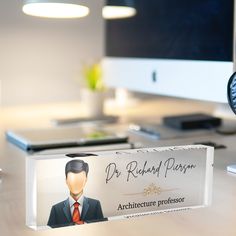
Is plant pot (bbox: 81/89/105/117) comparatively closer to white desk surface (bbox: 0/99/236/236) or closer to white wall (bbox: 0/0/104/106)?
white wall (bbox: 0/0/104/106)

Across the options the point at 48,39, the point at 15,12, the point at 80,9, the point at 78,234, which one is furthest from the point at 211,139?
the point at 48,39

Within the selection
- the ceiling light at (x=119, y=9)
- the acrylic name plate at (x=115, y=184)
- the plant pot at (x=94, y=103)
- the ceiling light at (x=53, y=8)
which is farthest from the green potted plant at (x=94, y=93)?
the acrylic name plate at (x=115, y=184)

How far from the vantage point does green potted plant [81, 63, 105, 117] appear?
1.68 metres

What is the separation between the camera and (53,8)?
3.85 feet

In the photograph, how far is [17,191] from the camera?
85 cm

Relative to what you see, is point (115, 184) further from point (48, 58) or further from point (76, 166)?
point (48, 58)

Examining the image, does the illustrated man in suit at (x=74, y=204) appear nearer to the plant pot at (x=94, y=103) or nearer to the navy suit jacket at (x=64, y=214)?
the navy suit jacket at (x=64, y=214)

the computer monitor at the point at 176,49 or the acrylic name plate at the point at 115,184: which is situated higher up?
the computer monitor at the point at 176,49

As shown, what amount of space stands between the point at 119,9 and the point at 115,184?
3.52 ft

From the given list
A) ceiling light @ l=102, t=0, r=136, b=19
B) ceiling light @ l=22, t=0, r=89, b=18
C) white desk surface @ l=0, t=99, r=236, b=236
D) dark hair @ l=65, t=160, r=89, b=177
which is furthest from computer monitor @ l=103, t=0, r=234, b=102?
dark hair @ l=65, t=160, r=89, b=177

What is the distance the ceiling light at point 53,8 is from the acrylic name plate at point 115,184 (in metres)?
0.52

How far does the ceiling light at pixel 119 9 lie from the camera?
1.62m

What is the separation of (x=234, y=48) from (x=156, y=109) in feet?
2.56

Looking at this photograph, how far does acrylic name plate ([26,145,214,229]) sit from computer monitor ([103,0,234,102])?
0.41 metres
